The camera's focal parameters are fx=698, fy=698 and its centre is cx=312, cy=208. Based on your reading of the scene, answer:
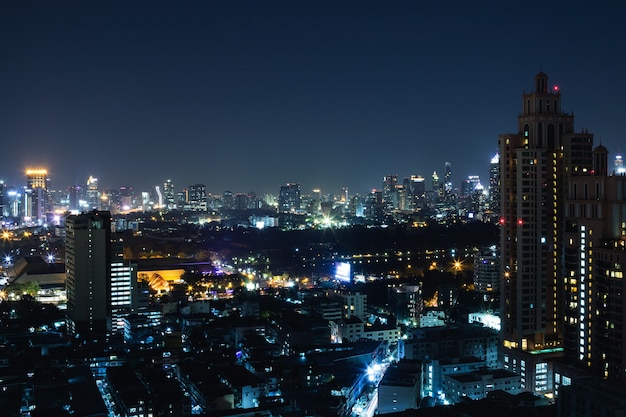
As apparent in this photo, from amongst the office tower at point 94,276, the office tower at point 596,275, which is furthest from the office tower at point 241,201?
the office tower at point 596,275

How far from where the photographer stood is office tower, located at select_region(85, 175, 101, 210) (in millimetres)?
44372

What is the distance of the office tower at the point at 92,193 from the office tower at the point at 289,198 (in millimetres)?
12997

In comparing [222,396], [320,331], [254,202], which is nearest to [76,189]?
[254,202]

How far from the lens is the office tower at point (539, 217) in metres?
9.53

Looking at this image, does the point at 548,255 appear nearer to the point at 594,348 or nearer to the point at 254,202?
the point at 594,348

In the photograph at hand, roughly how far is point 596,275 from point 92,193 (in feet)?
133

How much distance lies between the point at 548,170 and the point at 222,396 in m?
5.26

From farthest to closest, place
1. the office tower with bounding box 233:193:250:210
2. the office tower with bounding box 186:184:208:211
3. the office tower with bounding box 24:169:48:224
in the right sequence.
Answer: the office tower with bounding box 233:193:250:210
the office tower with bounding box 186:184:208:211
the office tower with bounding box 24:169:48:224

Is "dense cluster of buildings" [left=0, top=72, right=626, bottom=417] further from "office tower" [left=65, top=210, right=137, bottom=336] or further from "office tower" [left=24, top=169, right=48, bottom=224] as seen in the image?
"office tower" [left=24, top=169, right=48, bottom=224]

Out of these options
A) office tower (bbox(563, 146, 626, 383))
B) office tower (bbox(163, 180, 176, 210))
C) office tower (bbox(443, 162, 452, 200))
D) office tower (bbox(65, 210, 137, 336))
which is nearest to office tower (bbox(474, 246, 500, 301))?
office tower (bbox(563, 146, 626, 383))

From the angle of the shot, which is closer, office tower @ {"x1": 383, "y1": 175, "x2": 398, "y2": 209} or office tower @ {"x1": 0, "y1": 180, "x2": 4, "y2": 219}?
office tower @ {"x1": 0, "y1": 180, "x2": 4, "y2": 219}

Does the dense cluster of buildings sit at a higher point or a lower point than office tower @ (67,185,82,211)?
lower

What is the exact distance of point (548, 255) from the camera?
9.62m

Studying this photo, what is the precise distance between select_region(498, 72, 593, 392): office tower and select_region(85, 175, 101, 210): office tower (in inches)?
1492
